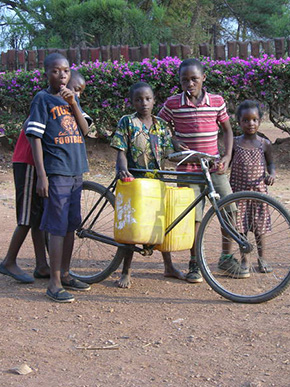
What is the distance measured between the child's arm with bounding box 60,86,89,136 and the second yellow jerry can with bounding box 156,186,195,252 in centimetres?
76

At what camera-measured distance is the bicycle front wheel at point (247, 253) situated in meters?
3.83

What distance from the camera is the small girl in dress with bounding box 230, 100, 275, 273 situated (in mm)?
4496

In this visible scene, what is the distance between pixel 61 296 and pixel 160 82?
5.94 metres

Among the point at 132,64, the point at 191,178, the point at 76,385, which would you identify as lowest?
the point at 76,385

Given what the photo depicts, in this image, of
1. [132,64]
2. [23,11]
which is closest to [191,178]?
[132,64]

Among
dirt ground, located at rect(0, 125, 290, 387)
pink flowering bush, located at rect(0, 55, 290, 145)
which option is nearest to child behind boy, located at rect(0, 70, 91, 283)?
dirt ground, located at rect(0, 125, 290, 387)

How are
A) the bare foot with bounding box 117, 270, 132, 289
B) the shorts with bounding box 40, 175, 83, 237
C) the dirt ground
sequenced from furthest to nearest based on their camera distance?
the bare foot with bounding box 117, 270, 132, 289
the shorts with bounding box 40, 175, 83, 237
the dirt ground

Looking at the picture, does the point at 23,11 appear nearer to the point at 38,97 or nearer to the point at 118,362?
the point at 38,97

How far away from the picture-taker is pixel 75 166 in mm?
4020

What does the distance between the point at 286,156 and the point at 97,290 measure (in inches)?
261

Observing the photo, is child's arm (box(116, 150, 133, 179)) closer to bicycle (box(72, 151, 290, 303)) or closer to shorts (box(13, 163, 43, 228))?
bicycle (box(72, 151, 290, 303))

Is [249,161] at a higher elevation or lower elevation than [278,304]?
higher

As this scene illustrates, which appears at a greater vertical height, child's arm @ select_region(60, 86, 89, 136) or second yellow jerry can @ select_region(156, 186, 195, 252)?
child's arm @ select_region(60, 86, 89, 136)

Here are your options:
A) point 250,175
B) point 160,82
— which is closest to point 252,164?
point 250,175
